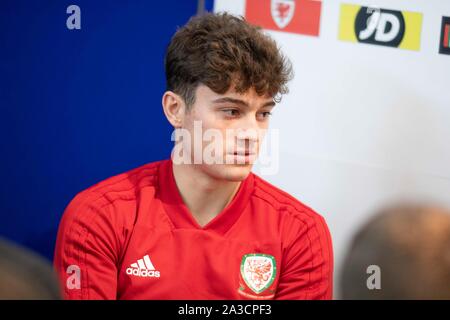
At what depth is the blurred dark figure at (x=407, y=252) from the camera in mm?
996

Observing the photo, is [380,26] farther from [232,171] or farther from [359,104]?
[232,171]

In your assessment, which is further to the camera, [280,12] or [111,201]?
[280,12]

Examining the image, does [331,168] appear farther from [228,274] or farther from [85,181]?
[85,181]

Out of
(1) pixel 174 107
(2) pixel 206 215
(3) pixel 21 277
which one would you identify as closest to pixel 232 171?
(2) pixel 206 215

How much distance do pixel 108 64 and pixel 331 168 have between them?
0.87 metres

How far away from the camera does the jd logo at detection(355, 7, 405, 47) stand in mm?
2252

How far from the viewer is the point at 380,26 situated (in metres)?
2.26

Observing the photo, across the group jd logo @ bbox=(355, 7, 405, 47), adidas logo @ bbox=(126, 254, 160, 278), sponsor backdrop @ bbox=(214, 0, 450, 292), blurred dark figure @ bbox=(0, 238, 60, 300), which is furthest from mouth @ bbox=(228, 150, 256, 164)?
blurred dark figure @ bbox=(0, 238, 60, 300)

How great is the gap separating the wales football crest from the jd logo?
0.91 meters

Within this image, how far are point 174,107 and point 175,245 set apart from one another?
42cm

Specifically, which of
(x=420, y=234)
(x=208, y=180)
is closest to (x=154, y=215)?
(x=208, y=180)

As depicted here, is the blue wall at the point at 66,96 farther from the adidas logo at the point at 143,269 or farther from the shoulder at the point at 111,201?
the adidas logo at the point at 143,269

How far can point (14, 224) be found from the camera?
2.16 metres

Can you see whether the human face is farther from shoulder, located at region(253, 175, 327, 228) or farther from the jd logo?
the jd logo
